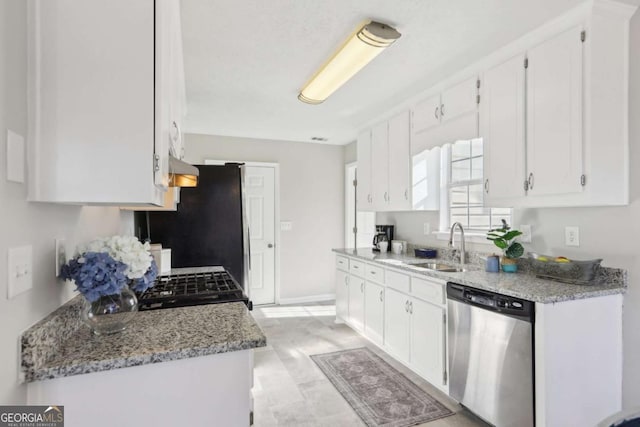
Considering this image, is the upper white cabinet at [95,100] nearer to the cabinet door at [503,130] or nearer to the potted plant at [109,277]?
the potted plant at [109,277]

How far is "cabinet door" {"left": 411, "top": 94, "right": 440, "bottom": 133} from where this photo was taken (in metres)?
2.88

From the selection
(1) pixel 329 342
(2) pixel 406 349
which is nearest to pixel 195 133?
(1) pixel 329 342

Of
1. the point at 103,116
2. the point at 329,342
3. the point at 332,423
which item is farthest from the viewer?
the point at 329,342

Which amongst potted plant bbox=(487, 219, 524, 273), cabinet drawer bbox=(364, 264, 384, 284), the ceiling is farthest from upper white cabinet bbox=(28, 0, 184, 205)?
cabinet drawer bbox=(364, 264, 384, 284)

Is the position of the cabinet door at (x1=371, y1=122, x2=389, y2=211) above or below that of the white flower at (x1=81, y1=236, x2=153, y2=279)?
above

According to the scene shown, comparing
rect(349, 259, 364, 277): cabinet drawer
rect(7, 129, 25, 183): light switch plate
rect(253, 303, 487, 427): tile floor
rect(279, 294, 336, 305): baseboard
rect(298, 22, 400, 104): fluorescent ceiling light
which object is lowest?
rect(253, 303, 487, 427): tile floor

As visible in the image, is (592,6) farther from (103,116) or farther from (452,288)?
Result: (103,116)

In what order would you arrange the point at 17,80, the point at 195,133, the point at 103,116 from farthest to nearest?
the point at 195,133, the point at 103,116, the point at 17,80

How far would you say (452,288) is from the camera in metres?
2.25

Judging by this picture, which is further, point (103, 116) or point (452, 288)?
point (452, 288)

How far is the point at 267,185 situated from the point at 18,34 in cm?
412

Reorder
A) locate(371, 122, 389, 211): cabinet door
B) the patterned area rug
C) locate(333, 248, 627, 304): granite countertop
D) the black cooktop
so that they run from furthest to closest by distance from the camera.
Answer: locate(371, 122, 389, 211): cabinet door < the patterned area rug < locate(333, 248, 627, 304): granite countertop < the black cooktop

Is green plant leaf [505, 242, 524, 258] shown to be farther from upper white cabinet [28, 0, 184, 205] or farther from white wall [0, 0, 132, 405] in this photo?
white wall [0, 0, 132, 405]

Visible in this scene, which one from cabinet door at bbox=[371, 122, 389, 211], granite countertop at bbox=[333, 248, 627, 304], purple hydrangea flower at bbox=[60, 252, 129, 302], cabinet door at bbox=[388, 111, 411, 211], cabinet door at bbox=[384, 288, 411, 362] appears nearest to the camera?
purple hydrangea flower at bbox=[60, 252, 129, 302]
